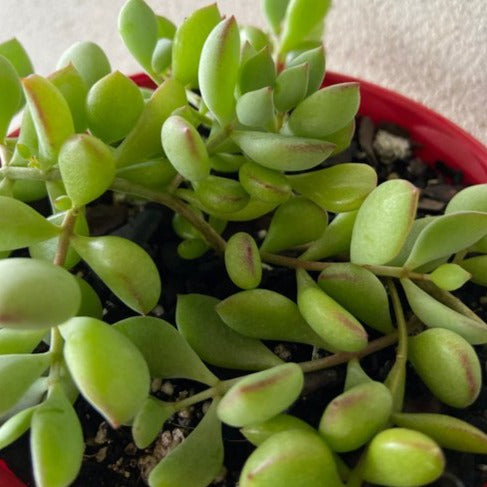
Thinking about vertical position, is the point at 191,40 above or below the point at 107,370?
above

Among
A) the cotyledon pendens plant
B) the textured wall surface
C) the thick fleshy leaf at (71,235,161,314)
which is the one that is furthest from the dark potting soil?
the textured wall surface

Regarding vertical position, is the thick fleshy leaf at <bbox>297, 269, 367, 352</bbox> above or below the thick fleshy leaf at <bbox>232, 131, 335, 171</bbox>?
below

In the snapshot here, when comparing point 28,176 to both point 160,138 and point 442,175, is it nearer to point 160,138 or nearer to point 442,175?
point 160,138

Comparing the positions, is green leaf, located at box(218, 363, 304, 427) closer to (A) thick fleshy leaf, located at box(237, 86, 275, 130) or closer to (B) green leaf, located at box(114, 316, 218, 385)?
(B) green leaf, located at box(114, 316, 218, 385)

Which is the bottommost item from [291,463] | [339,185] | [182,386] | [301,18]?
[182,386]

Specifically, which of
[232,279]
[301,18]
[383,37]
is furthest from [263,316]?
[383,37]

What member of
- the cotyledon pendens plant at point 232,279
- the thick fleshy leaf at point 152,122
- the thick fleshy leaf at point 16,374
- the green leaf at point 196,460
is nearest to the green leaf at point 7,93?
the cotyledon pendens plant at point 232,279

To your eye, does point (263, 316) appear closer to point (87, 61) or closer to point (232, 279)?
point (232, 279)

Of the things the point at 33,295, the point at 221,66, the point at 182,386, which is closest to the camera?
the point at 33,295

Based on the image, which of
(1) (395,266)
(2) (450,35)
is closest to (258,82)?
(1) (395,266)
